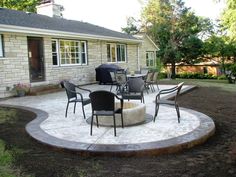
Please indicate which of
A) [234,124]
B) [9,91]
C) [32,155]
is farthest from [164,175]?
[9,91]

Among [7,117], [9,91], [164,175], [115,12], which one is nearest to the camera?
[164,175]

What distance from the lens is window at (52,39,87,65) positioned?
511 inches

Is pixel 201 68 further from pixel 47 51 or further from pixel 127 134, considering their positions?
pixel 127 134

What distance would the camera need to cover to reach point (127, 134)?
4.81 metres

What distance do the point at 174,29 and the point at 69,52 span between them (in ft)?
51.4

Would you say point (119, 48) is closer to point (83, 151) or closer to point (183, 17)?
point (183, 17)

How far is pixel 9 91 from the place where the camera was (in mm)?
10430

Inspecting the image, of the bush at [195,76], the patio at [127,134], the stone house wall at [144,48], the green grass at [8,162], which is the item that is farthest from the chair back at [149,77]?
the bush at [195,76]

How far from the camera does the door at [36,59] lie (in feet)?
38.1

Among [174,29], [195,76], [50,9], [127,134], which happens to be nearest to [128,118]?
[127,134]

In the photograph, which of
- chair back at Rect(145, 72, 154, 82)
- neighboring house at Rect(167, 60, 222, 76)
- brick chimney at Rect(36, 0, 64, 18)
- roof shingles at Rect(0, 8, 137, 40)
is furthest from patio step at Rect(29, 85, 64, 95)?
neighboring house at Rect(167, 60, 222, 76)

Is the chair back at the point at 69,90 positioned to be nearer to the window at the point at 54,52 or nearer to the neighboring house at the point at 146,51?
the window at the point at 54,52

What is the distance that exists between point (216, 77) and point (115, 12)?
50.2 ft

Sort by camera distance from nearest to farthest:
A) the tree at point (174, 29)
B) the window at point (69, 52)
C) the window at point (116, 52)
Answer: the window at point (69, 52), the window at point (116, 52), the tree at point (174, 29)
